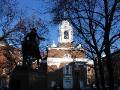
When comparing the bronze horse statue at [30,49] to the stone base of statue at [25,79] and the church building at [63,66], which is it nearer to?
the stone base of statue at [25,79]

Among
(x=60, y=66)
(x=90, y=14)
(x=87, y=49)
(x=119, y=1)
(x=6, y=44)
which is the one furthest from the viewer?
(x=60, y=66)

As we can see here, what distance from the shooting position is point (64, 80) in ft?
295

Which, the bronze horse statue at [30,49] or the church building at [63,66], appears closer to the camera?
the bronze horse statue at [30,49]

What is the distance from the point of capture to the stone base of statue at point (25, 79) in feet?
67.3

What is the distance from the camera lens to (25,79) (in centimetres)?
2056

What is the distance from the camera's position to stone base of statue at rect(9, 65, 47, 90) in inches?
807

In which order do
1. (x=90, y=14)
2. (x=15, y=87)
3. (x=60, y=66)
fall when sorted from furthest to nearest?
(x=60, y=66), (x=90, y=14), (x=15, y=87)

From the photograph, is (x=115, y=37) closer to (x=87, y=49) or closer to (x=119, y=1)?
(x=119, y=1)

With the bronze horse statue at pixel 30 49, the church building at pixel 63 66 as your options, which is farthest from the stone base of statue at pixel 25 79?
the church building at pixel 63 66

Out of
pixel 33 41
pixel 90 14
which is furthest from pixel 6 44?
pixel 33 41

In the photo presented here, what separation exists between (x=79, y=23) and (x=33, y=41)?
13.4 m

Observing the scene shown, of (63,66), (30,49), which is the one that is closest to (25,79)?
(30,49)

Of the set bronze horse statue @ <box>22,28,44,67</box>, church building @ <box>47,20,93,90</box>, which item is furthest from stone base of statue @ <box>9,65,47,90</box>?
church building @ <box>47,20,93,90</box>

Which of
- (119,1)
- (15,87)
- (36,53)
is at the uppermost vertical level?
(119,1)
